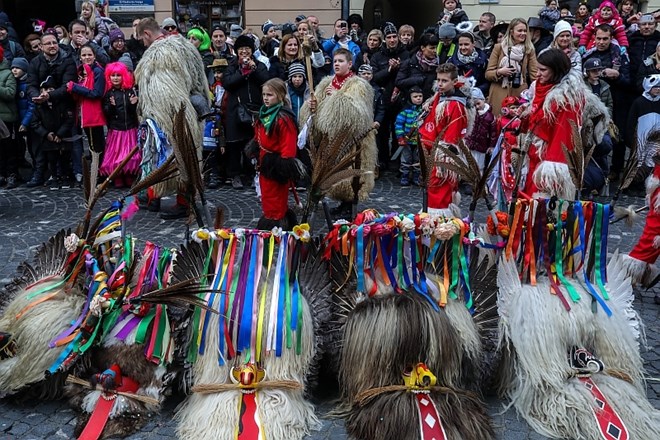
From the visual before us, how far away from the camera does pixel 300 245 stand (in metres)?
3.36

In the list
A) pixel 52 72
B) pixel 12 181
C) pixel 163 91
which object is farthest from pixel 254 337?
pixel 12 181

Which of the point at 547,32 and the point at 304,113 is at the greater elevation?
the point at 547,32

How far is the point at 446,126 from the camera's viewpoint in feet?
16.5

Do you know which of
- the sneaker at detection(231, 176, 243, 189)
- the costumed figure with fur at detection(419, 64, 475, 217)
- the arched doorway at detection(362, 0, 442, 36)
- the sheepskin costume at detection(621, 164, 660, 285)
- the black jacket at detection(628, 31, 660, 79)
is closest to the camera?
the sheepskin costume at detection(621, 164, 660, 285)

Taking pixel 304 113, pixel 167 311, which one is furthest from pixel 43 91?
pixel 167 311

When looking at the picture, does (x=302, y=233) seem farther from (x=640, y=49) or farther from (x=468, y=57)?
(x=640, y=49)

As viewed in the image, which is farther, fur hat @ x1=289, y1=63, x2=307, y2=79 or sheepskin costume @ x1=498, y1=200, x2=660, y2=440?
fur hat @ x1=289, y1=63, x2=307, y2=79

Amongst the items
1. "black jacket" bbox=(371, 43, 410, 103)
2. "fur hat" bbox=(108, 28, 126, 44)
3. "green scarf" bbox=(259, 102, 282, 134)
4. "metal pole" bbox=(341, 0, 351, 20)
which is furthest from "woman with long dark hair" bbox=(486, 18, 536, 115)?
"metal pole" bbox=(341, 0, 351, 20)

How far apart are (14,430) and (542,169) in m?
3.65

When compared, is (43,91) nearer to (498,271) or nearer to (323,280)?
(323,280)

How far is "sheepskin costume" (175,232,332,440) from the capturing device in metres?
3.02

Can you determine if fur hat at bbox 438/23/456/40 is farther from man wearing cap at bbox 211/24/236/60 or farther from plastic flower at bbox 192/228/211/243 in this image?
plastic flower at bbox 192/228/211/243

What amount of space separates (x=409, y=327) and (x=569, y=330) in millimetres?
824

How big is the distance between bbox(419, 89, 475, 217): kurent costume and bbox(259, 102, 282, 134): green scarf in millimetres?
1209
